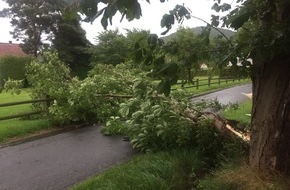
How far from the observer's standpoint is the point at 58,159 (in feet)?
24.0

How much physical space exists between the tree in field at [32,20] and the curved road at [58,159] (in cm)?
2833

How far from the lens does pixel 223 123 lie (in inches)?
224

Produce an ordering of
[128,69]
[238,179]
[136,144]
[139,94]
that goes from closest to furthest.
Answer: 1. [238,179]
2. [139,94]
3. [136,144]
4. [128,69]

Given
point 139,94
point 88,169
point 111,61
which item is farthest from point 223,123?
point 111,61

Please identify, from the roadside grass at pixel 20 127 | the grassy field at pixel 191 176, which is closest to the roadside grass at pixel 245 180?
the grassy field at pixel 191 176

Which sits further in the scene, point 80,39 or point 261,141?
point 80,39

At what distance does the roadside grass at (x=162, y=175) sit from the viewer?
4.32 metres

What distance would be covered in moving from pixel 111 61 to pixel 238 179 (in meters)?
33.0

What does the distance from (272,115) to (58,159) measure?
4836 millimetres

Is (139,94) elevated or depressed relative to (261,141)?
elevated

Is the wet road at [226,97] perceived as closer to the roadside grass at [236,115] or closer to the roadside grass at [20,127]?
the roadside grass at [236,115]

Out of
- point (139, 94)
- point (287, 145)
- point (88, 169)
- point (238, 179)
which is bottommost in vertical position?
point (88, 169)

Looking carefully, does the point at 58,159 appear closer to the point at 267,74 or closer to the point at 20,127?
the point at 20,127

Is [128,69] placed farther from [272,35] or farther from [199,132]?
[272,35]
